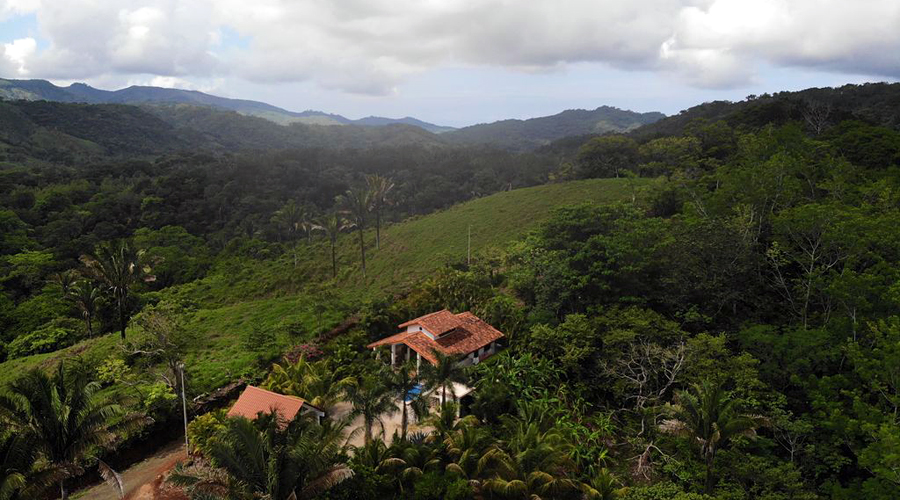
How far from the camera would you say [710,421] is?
57.1 ft

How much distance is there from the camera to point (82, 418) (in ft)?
48.8

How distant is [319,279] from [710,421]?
36227mm

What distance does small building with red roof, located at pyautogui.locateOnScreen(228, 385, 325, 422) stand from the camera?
19828mm

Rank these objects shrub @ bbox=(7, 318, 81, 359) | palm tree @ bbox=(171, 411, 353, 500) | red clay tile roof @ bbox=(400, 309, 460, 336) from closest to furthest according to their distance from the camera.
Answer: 1. palm tree @ bbox=(171, 411, 353, 500)
2. red clay tile roof @ bbox=(400, 309, 460, 336)
3. shrub @ bbox=(7, 318, 81, 359)

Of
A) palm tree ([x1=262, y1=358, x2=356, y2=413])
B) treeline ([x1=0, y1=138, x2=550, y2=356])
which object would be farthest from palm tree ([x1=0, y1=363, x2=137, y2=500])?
treeline ([x1=0, y1=138, x2=550, y2=356])

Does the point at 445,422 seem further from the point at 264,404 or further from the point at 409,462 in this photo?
the point at 264,404

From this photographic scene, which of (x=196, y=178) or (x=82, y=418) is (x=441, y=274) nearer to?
(x=82, y=418)

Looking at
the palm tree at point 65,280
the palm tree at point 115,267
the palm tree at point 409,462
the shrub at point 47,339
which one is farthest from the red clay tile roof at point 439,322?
the palm tree at point 65,280

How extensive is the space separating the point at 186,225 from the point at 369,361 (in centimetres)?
6668

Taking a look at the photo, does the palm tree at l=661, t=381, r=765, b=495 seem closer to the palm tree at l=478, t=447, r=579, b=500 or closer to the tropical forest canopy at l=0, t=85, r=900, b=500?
the tropical forest canopy at l=0, t=85, r=900, b=500

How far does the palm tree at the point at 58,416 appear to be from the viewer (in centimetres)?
1414

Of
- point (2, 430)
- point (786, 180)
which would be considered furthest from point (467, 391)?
point (786, 180)

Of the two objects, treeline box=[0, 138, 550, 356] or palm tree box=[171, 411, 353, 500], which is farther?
treeline box=[0, 138, 550, 356]

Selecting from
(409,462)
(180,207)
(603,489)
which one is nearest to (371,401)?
(409,462)
